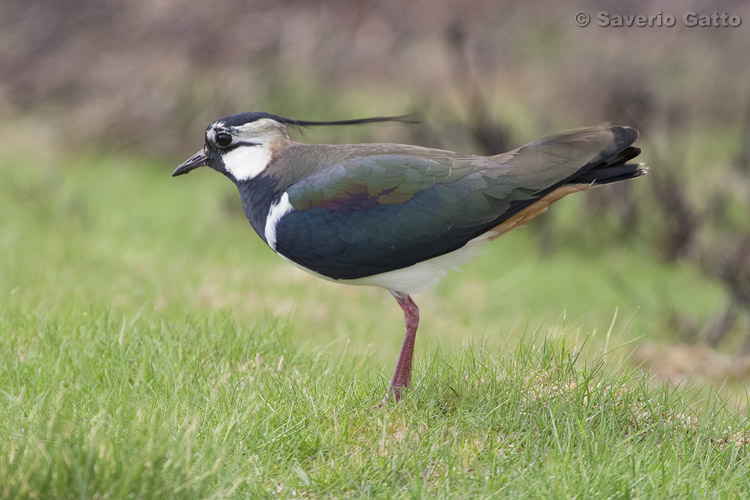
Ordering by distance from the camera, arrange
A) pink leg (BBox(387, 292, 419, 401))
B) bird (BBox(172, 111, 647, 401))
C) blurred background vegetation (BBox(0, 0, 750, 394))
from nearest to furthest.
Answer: pink leg (BBox(387, 292, 419, 401)), bird (BBox(172, 111, 647, 401)), blurred background vegetation (BBox(0, 0, 750, 394))

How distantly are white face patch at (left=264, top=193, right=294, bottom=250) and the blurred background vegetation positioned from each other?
5.81ft

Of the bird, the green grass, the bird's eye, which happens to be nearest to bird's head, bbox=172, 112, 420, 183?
the bird's eye

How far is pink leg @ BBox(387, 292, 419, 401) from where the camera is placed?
4.49m

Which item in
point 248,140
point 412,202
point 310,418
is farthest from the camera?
point 248,140

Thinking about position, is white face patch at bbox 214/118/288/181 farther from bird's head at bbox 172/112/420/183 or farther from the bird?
the bird

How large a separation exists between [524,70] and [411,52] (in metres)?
2.22

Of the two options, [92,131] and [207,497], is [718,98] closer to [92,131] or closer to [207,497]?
[92,131]

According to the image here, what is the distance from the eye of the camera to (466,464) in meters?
3.89

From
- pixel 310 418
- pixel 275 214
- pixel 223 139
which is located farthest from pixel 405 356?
pixel 223 139

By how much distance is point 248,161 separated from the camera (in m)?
4.96

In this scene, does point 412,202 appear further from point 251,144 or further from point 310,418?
point 310,418

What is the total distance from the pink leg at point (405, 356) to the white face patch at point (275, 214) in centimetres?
74

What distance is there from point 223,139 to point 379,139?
27.3 ft

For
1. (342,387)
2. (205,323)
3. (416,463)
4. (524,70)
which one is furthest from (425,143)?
(416,463)
